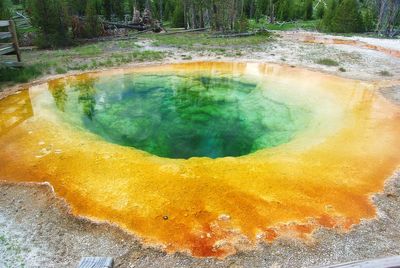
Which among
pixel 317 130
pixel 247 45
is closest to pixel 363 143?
pixel 317 130

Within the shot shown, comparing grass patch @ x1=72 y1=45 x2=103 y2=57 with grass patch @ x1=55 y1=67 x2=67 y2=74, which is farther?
grass patch @ x1=72 y1=45 x2=103 y2=57

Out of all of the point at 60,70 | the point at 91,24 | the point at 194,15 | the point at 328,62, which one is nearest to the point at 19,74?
the point at 60,70

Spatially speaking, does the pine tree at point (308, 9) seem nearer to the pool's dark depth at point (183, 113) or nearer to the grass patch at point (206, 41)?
the grass patch at point (206, 41)

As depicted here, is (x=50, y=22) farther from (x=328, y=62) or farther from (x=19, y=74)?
A: (x=328, y=62)

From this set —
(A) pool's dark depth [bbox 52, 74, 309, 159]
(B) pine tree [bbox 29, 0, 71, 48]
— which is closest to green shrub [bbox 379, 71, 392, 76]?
(A) pool's dark depth [bbox 52, 74, 309, 159]

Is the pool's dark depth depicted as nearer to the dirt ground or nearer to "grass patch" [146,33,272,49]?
the dirt ground
